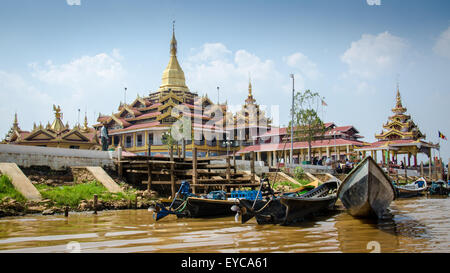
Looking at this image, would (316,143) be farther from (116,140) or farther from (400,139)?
(116,140)

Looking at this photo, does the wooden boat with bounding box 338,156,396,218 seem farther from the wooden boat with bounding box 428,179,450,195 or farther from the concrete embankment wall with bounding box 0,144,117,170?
the wooden boat with bounding box 428,179,450,195

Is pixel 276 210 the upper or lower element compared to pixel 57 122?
lower

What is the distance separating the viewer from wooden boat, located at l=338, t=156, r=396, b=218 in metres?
9.40

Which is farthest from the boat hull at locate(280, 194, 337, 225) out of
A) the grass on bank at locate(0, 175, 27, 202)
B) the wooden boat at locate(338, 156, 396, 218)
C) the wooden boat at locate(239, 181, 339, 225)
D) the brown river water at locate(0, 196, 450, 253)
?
the grass on bank at locate(0, 175, 27, 202)

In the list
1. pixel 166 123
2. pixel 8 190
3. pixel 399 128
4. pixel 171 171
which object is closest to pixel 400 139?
pixel 399 128

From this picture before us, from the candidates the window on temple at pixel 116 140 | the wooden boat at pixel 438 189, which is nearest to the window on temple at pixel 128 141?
the window on temple at pixel 116 140

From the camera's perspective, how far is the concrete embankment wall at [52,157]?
15.3 meters

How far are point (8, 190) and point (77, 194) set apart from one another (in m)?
2.28

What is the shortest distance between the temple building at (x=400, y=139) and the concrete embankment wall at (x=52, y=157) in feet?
92.8

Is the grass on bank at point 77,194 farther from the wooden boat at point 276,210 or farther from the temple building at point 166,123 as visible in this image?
the temple building at point 166,123

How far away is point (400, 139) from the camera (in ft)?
127

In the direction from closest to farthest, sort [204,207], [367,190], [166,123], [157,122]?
[367,190]
[204,207]
[166,123]
[157,122]

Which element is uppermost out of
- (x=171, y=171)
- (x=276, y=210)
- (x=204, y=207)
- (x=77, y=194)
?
(x=171, y=171)
